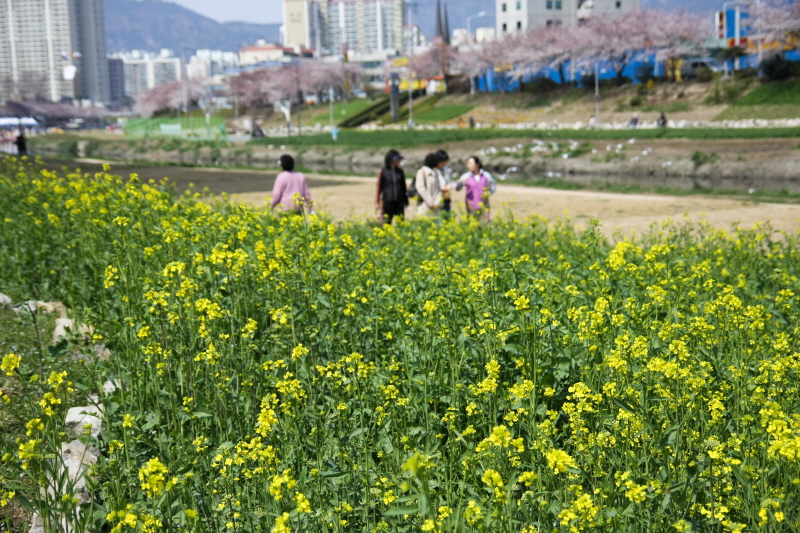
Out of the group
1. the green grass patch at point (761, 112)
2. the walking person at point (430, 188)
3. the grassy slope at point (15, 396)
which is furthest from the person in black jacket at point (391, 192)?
the green grass patch at point (761, 112)

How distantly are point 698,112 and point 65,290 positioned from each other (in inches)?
1786

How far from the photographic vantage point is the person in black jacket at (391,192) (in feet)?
36.0

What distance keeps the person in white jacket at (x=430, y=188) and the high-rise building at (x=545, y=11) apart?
239ft

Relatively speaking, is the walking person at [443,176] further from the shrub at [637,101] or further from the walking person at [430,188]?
the shrub at [637,101]

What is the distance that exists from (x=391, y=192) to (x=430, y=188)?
514 millimetres

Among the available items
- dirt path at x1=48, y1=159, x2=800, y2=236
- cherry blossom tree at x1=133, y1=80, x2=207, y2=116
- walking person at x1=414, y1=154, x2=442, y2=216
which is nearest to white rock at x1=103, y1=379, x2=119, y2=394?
walking person at x1=414, y1=154, x2=442, y2=216

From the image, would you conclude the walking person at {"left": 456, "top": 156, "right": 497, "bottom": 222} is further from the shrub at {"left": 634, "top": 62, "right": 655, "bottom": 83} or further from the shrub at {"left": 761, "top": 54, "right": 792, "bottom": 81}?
the shrub at {"left": 634, "top": 62, "right": 655, "bottom": 83}

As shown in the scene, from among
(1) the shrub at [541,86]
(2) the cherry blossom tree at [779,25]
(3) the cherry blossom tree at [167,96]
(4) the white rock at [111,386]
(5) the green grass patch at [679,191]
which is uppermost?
(3) the cherry blossom tree at [167,96]

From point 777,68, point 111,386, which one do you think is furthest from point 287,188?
point 777,68

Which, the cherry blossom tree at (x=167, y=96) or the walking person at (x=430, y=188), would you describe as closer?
the walking person at (x=430, y=188)

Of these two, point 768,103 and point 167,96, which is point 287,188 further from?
point 167,96

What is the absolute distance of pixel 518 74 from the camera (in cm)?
6481

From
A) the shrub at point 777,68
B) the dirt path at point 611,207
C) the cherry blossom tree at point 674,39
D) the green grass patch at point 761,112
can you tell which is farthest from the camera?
the cherry blossom tree at point 674,39

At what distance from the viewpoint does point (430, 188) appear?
11055mm
